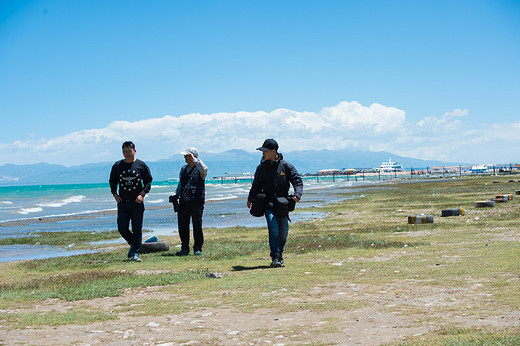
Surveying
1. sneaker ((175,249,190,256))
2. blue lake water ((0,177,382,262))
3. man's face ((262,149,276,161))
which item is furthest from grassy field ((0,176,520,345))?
blue lake water ((0,177,382,262))

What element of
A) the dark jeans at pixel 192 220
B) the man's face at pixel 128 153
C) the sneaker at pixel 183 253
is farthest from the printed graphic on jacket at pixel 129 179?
the sneaker at pixel 183 253

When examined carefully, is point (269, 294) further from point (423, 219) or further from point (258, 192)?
point (423, 219)

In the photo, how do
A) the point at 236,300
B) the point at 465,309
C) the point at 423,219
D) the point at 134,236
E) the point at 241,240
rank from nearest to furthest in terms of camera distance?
the point at 465,309
the point at 236,300
the point at 134,236
the point at 241,240
the point at 423,219

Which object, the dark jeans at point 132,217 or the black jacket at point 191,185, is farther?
the black jacket at point 191,185

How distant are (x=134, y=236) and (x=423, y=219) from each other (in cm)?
1004

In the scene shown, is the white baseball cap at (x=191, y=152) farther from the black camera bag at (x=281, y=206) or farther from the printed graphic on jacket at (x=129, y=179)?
the black camera bag at (x=281, y=206)

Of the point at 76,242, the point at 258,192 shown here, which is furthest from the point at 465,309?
the point at 76,242

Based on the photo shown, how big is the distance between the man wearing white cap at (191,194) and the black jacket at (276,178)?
239cm

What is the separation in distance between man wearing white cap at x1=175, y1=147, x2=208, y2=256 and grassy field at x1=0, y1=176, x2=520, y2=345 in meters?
0.58

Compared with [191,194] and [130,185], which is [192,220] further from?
[130,185]

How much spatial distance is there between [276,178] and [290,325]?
4758 millimetres

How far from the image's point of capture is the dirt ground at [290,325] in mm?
5801

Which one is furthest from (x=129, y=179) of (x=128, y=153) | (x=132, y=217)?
(x=132, y=217)

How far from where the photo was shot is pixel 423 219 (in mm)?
19047
